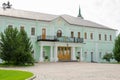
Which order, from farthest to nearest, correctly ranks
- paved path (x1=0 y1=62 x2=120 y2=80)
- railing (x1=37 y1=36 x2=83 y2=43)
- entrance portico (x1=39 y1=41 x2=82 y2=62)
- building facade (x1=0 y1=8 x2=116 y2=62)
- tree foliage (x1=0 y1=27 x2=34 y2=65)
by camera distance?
railing (x1=37 y1=36 x2=83 y2=43) < entrance portico (x1=39 y1=41 x2=82 y2=62) < building facade (x1=0 y1=8 x2=116 y2=62) < tree foliage (x1=0 y1=27 x2=34 y2=65) < paved path (x1=0 y1=62 x2=120 y2=80)

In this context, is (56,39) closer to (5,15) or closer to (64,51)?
(64,51)

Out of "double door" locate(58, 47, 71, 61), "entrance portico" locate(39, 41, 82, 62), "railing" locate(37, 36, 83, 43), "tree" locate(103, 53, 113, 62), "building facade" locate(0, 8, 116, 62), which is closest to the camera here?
"building facade" locate(0, 8, 116, 62)

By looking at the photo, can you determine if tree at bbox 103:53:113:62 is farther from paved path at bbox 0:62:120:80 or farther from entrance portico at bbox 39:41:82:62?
paved path at bbox 0:62:120:80

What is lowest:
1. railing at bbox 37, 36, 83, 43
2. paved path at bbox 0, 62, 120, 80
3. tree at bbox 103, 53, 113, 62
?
paved path at bbox 0, 62, 120, 80

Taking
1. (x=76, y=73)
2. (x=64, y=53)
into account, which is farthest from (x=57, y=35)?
(x=76, y=73)

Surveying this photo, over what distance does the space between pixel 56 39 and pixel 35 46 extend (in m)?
3.88

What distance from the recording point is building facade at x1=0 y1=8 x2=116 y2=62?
4064 cm

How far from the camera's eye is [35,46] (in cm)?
4153

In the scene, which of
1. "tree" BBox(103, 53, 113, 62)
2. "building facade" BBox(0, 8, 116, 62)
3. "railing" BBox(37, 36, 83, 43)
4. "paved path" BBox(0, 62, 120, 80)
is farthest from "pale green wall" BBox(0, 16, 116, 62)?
"paved path" BBox(0, 62, 120, 80)

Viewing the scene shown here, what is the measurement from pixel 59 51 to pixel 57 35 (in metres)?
3.08

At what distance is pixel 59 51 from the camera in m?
43.5

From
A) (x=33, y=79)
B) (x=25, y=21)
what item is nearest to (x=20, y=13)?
(x=25, y=21)

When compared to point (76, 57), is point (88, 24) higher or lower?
higher

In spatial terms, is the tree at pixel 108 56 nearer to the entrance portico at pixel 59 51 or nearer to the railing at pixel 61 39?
the entrance portico at pixel 59 51
